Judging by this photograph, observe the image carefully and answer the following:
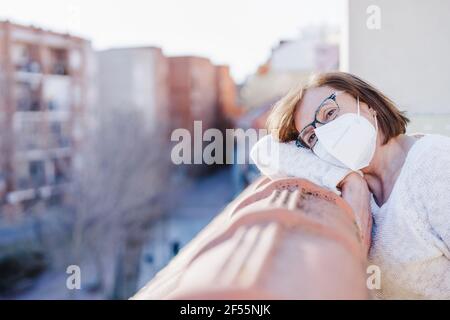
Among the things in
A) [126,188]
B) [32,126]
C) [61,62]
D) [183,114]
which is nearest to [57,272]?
[126,188]

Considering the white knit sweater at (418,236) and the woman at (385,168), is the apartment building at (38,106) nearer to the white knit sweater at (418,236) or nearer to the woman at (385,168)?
the woman at (385,168)

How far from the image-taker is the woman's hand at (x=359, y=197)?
1.02m

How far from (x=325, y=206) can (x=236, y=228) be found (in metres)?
0.18

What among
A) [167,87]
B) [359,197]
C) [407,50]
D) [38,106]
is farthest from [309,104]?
[167,87]

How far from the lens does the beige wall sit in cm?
172

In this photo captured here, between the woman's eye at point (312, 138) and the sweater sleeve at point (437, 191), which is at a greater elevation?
the woman's eye at point (312, 138)

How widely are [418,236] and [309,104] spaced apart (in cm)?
39

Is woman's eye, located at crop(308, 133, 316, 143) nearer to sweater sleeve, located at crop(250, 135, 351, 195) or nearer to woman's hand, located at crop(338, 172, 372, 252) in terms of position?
sweater sleeve, located at crop(250, 135, 351, 195)

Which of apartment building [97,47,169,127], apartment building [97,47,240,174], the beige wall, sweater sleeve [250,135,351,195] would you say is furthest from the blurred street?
sweater sleeve [250,135,351,195]

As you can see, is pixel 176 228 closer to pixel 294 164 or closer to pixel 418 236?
pixel 294 164

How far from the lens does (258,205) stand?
74 centimetres

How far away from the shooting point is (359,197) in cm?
106

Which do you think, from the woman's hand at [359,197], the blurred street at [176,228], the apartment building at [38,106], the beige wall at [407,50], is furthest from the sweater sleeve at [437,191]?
the apartment building at [38,106]

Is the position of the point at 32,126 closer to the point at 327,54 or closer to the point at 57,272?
the point at 57,272
